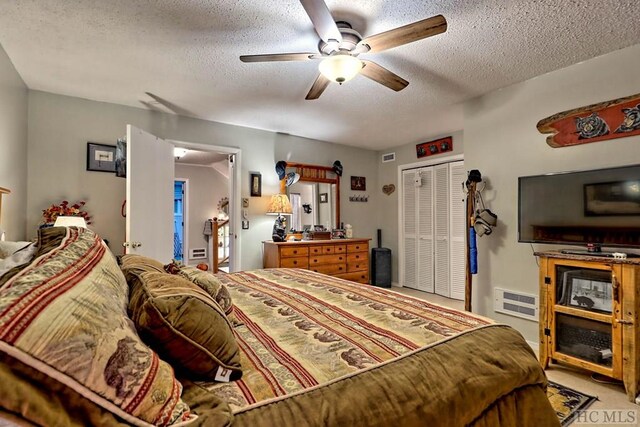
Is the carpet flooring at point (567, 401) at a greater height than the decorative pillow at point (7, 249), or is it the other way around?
the decorative pillow at point (7, 249)

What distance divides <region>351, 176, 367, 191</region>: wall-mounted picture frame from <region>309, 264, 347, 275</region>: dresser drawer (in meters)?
1.42

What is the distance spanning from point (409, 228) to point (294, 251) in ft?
6.94

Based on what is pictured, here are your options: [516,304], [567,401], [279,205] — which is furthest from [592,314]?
[279,205]

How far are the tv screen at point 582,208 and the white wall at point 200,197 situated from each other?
623 centimetres

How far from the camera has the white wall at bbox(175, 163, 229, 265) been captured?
706cm

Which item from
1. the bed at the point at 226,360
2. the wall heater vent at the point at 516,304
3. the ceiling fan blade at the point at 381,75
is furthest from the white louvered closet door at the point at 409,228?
the bed at the point at 226,360

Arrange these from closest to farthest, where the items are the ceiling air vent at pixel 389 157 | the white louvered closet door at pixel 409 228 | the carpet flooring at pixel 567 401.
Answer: the carpet flooring at pixel 567 401
the white louvered closet door at pixel 409 228
the ceiling air vent at pixel 389 157

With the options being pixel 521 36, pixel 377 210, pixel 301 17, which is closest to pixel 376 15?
pixel 301 17

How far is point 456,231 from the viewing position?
447 centimetres

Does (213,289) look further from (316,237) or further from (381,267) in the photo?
(381,267)

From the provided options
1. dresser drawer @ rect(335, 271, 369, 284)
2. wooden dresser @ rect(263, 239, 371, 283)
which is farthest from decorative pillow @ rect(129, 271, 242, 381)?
dresser drawer @ rect(335, 271, 369, 284)

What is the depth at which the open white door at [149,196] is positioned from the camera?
286cm

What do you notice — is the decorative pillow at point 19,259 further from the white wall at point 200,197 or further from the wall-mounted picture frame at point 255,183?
the white wall at point 200,197

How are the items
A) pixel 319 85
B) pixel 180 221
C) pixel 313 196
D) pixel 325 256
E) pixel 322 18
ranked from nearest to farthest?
pixel 322 18
pixel 319 85
pixel 325 256
pixel 313 196
pixel 180 221
